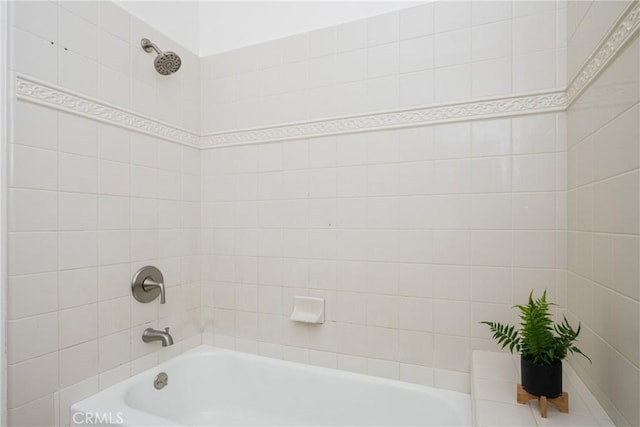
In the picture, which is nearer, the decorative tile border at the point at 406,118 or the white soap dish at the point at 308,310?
the decorative tile border at the point at 406,118

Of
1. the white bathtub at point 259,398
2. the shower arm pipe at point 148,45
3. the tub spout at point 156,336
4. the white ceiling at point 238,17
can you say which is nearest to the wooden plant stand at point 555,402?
the white bathtub at point 259,398

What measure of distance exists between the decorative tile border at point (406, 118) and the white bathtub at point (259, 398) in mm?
1190

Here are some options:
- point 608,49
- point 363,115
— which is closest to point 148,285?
point 363,115

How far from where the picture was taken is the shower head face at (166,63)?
1670mm

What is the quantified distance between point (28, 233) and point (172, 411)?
1.07 metres

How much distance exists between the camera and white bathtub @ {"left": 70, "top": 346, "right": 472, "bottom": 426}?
1.43 metres

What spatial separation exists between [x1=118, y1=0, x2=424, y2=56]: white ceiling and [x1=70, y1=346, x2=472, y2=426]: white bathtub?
174 cm

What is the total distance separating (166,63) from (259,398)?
174 cm

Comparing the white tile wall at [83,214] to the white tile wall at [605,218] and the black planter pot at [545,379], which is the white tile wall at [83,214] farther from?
the white tile wall at [605,218]

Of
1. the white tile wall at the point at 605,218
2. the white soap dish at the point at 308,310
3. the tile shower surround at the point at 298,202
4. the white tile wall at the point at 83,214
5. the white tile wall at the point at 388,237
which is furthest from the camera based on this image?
the white soap dish at the point at 308,310

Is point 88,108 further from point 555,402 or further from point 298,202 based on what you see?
point 555,402

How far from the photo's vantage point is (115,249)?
158 centimetres

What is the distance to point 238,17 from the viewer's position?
2010 millimetres

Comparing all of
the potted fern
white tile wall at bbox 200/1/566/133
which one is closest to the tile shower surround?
white tile wall at bbox 200/1/566/133
